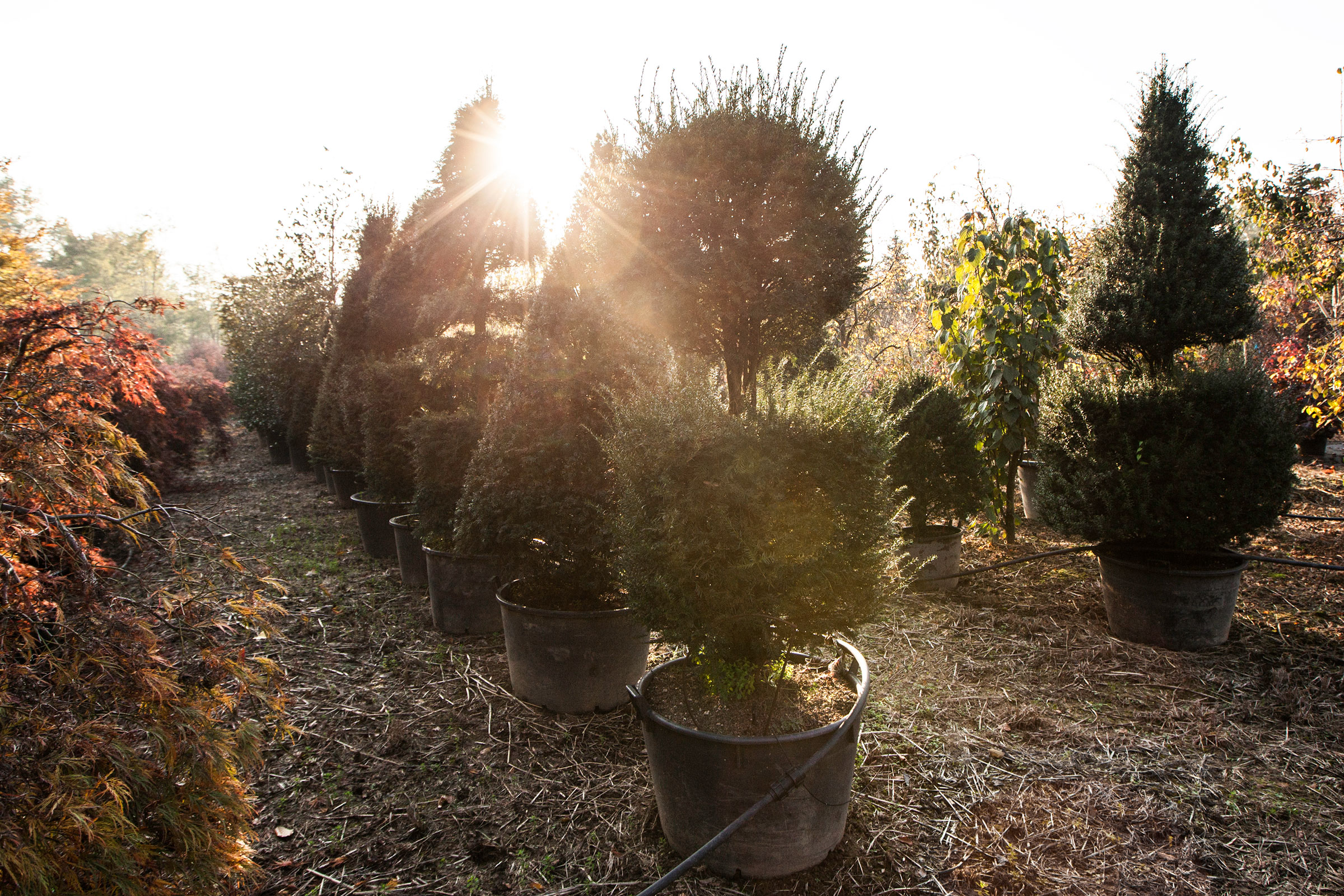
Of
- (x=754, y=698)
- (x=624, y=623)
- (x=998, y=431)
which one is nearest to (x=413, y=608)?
(x=624, y=623)

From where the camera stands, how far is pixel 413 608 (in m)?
5.04

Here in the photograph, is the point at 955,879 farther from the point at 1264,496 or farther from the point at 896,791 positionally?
the point at 1264,496

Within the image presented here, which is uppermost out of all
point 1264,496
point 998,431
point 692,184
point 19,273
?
point 692,184

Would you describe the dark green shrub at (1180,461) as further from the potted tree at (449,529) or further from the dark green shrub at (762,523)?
the potted tree at (449,529)

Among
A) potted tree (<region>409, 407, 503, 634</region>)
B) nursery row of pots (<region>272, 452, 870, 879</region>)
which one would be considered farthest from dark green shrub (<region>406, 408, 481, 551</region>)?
nursery row of pots (<region>272, 452, 870, 879</region>)

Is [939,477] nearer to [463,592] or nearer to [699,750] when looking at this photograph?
[463,592]

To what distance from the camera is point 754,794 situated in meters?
2.14

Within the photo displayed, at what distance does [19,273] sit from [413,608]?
3018 millimetres

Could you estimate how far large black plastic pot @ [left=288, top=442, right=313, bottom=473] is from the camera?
12.4m

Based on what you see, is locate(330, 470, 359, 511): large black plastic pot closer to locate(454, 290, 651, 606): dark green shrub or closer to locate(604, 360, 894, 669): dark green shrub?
locate(454, 290, 651, 606): dark green shrub

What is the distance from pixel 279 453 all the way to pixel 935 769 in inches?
603

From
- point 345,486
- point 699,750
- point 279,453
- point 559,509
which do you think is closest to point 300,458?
point 279,453

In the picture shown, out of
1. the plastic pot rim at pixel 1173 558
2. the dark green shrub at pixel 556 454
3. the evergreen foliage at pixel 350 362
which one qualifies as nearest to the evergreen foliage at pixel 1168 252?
the plastic pot rim at pixel 1173 558

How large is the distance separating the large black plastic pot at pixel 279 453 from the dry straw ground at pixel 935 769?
1142 centimetres
